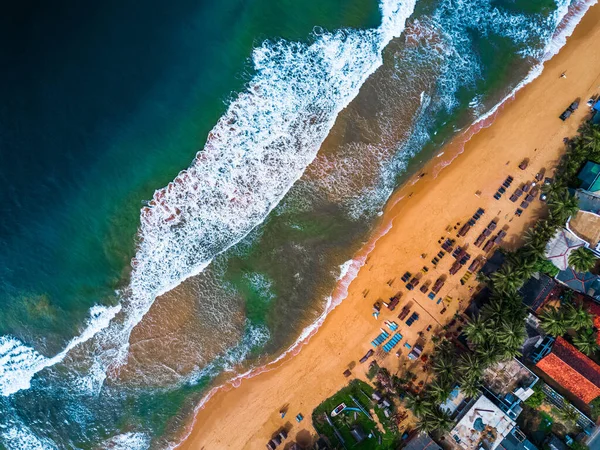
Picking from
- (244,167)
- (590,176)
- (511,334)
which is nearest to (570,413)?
(511,334)

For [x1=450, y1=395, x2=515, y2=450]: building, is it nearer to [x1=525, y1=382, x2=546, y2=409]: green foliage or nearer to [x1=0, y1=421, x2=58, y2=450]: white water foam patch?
[x1=525, y1=382, x2=546, y2=409]: green foliage

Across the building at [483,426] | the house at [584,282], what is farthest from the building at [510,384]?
the house at [584,282]

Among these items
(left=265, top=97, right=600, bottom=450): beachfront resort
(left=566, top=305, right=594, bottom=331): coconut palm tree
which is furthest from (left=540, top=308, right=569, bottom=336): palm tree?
(left=566, top=305, right=594, bottom=331): coconut palm tree

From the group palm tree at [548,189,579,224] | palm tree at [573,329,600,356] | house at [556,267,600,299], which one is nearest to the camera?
palm tree at [548,189,579,224]

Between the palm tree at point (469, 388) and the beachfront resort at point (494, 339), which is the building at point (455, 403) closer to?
the beachfront resort at point (494, 339)

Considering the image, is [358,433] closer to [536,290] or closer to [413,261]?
[413,261]
